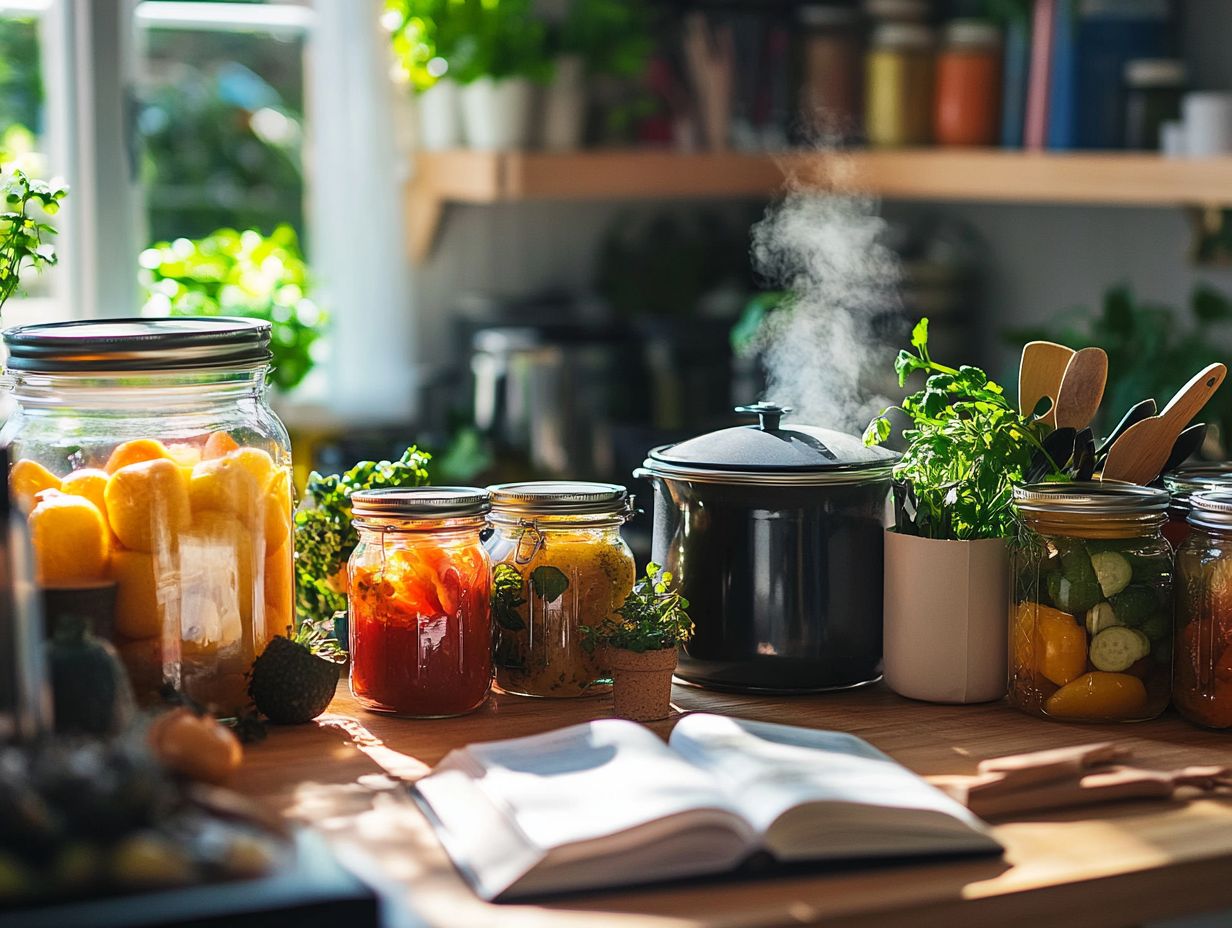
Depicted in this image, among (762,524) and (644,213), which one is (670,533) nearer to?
(762,524)

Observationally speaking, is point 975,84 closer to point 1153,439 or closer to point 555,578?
point 1153,439

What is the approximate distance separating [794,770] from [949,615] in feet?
1.04

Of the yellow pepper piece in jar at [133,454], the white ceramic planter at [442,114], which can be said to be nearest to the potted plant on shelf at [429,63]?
the white ceramic planter at [442,114]

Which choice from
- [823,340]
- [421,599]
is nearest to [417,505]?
[421,599]

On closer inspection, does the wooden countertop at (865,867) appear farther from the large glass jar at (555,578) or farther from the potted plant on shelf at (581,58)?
the potted plant on shelf at (581,58)

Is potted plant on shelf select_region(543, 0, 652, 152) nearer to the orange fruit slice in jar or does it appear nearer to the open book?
the orange fruit slice in jar

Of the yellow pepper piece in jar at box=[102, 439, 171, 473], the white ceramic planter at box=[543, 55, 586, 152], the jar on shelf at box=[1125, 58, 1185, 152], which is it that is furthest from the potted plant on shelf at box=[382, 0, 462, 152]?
the yellow pepper piece in jar at box=[102, 439, 171, 473]

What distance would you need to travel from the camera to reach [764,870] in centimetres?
91

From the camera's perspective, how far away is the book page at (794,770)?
3.04ft

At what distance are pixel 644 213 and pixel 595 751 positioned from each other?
2.55 meters

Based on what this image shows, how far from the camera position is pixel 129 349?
110 cm

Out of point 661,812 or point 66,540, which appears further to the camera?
point 66,540

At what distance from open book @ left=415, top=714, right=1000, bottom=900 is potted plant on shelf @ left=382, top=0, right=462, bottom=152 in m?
2.09

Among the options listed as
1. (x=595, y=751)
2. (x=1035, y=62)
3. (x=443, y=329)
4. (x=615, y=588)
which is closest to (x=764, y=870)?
(x=595, y=751)
